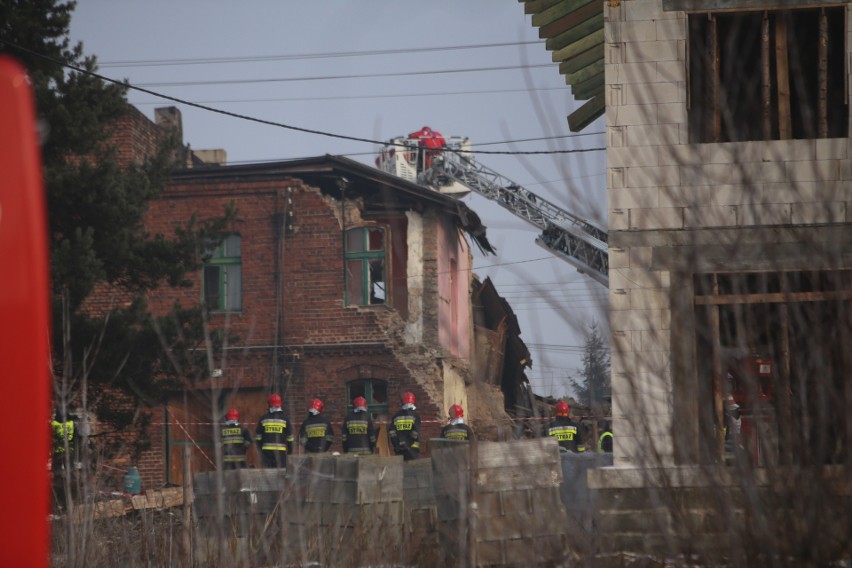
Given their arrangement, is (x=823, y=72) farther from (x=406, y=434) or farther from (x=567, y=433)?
→ (x=406, y=434)

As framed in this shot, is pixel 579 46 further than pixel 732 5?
Yes

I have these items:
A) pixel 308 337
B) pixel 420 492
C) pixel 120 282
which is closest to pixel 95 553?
pixel 420 492

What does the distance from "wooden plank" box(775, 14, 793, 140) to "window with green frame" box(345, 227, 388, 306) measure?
56.3 feet

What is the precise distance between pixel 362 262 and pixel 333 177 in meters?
1.96

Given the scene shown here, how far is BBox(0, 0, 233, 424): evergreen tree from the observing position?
1723 cm

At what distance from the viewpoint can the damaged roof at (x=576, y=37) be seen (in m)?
10.4

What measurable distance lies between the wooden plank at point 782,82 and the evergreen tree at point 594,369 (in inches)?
187

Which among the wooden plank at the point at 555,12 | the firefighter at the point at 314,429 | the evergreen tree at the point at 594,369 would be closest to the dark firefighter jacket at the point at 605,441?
the firefighter at the point at 314,429

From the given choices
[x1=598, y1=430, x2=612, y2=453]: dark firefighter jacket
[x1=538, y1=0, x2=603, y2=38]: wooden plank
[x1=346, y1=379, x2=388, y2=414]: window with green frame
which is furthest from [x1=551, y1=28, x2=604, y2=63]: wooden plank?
[x1=346, y1=379, x2=388, y2=414]: window with green frame

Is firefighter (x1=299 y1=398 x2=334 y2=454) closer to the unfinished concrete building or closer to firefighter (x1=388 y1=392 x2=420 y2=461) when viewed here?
firefighter (x1=388 y1=392 x2=420 y2=461)

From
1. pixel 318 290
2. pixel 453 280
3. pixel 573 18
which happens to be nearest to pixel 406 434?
pixel 318 290

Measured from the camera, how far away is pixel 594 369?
4.35 meters

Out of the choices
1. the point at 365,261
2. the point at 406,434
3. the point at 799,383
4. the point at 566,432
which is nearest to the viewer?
the point at 799,383

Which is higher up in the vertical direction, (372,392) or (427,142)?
(427,142)
